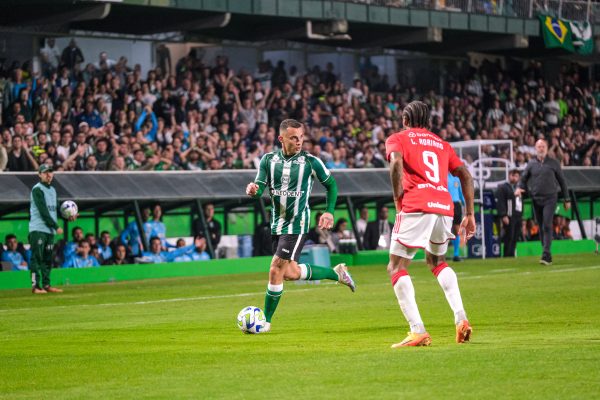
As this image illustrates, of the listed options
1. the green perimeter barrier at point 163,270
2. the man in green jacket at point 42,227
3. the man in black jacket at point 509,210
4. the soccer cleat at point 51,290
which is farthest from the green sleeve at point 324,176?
the man in black jacket at point 509,210

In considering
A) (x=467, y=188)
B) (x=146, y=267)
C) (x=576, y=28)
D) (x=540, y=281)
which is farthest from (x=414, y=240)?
(x=576, y=28)

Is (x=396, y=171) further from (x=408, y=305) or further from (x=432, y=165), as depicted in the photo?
(x=408, y=305)

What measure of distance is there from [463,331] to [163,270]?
15.9 meters

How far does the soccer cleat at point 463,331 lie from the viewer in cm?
1049

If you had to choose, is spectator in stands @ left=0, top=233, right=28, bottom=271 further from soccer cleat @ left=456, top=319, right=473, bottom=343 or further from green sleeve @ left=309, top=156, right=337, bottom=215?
soccer cleat @ left=456, top=319, right=473, bottom=343

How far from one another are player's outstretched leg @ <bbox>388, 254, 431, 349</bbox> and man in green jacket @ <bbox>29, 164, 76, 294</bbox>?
11.4m

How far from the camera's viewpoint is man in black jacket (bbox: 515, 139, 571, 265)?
2455 cm

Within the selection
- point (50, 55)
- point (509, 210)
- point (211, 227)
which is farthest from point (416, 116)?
point (50, 55)

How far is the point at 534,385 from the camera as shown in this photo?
7.82 meters

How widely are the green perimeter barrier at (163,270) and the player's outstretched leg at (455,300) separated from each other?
1382 cm

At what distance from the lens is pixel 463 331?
1052 centimetres

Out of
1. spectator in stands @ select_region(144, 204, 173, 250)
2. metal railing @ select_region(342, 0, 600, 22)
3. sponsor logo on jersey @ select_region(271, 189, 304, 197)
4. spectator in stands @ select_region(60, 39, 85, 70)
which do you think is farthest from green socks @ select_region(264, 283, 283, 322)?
metal railing @ select_region(342, 0, 600, 22)

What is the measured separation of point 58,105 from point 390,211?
1005 cm

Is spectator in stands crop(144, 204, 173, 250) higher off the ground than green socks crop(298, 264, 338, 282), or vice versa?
green socks crop(298, 264, 338, 282)
